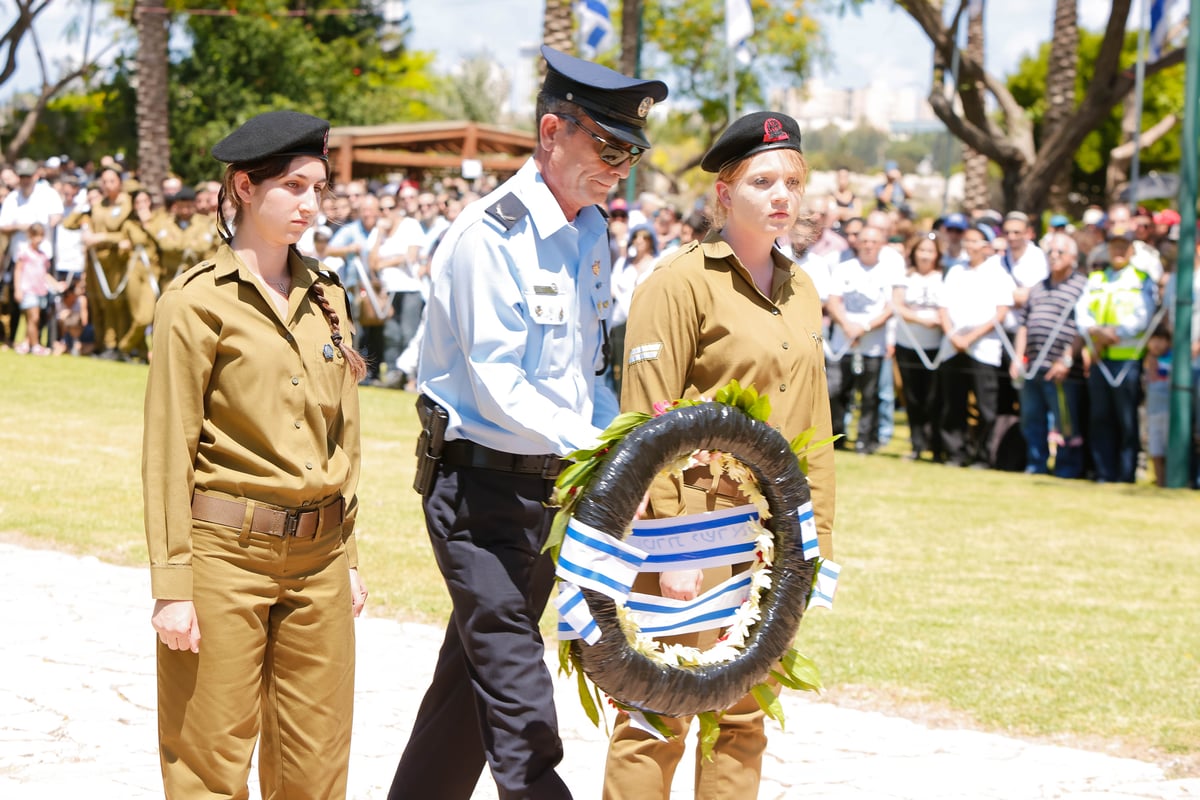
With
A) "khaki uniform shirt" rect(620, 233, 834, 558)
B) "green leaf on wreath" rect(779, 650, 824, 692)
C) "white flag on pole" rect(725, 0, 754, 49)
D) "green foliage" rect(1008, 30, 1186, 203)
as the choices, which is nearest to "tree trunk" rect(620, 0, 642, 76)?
"white flag on pole" rect(725, 0, 754, 49)

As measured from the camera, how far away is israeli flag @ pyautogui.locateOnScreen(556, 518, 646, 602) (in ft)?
11.4

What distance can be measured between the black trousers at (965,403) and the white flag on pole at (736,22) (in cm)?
816

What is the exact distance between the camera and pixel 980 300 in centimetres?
1369

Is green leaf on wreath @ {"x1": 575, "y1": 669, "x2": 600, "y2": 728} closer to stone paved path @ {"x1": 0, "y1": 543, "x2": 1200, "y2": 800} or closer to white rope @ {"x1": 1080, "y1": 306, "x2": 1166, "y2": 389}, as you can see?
stone paved path @ {"x1": 0, "y1": 543, "x2": 1200, "y2": 800}

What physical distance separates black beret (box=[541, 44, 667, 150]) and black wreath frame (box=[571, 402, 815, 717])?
75 centimetres

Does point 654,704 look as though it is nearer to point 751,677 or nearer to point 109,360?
point 751,677

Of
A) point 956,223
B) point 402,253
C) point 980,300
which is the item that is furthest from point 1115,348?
point 402,253

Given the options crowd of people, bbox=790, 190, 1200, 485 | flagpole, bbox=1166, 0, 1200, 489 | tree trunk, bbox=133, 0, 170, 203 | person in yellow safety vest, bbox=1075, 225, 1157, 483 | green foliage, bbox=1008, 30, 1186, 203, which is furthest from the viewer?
green foliage, bbox=1008, 30, 1186, 203

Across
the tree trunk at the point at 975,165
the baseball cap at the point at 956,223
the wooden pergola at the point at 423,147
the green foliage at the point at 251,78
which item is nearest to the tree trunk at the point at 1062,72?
the tree trunk at the point at 975,165

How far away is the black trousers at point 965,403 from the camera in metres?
13.7

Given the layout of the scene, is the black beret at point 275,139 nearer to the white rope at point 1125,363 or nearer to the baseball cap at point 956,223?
the white rope at point 1125,363

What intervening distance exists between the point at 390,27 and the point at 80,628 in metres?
49.3

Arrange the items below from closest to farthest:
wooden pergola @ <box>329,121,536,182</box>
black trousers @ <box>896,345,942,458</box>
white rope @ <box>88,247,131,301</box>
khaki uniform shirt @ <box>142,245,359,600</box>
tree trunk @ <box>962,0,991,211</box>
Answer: khaki uniform shirt @ <box>142,245,359,600</box> → black trousers @ <box>896,345,942,458</box> → white rope @ <box>88,247,131,301</box> → tree trunk @ <box>962,0,991,211</box> → wooden pergola @ <box>329,121,536,182</box>

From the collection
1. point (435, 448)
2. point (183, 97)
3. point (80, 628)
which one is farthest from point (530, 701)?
point (183, 97)
